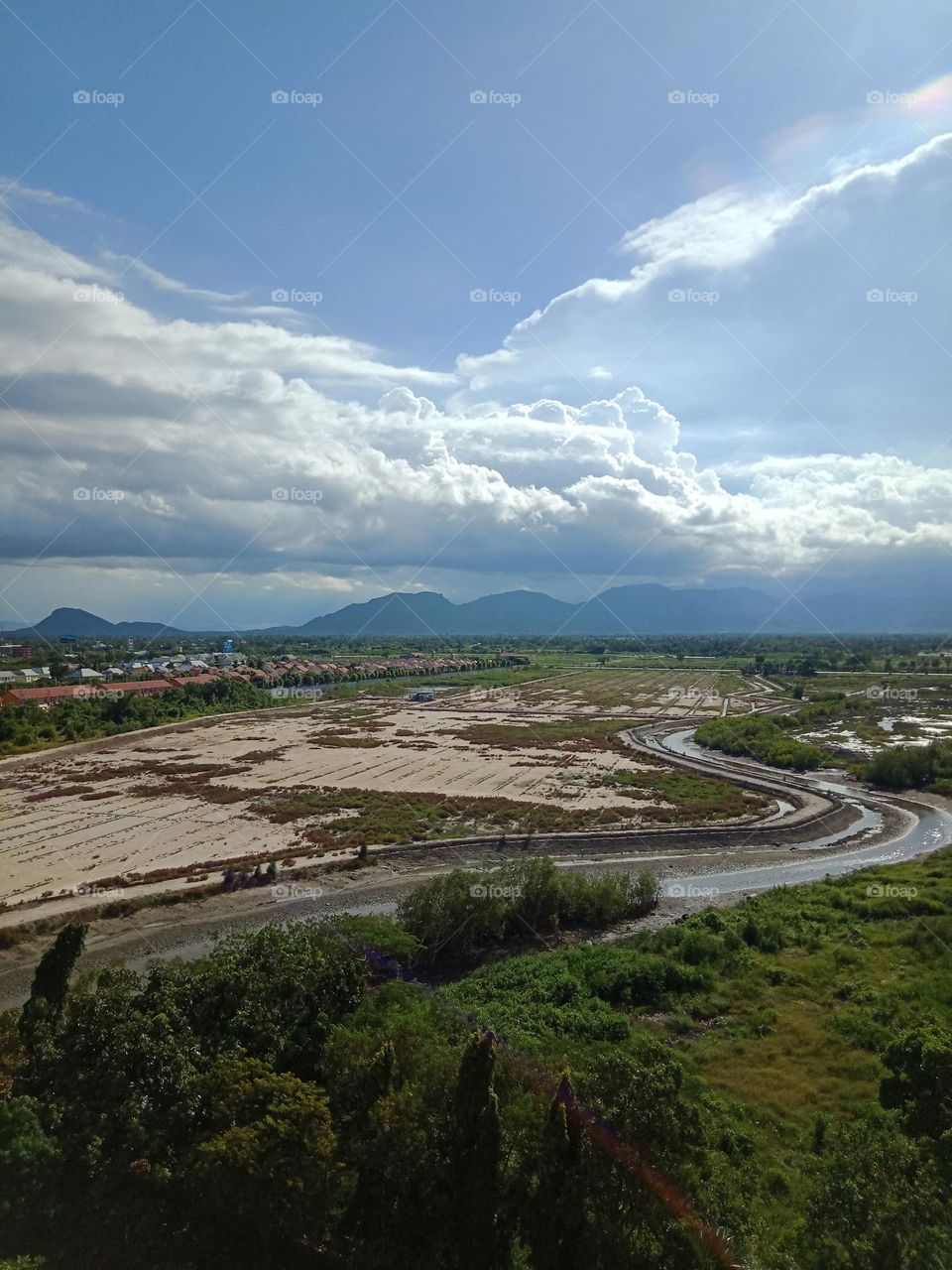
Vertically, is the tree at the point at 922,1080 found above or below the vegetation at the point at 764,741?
above

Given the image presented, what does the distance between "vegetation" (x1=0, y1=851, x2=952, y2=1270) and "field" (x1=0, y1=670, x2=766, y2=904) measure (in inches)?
720

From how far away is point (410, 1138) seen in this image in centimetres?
1004

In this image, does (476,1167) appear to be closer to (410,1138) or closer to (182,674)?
(410,1138)

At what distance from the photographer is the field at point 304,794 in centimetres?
3391

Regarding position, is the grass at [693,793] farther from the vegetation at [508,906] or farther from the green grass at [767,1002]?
the vegetation at [508,906]

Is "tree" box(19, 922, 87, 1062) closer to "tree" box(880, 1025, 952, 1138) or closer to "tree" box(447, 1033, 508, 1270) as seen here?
"tree" box(447, 1033, 508, 1270)

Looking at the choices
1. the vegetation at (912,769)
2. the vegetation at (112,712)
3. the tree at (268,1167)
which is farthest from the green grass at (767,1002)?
the vegetation at (112,712)

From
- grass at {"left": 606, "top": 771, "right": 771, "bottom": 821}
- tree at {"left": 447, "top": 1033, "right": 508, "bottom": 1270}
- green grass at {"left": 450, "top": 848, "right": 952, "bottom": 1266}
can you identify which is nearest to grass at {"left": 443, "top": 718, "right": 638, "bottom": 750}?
grass at {"left": 606, "top": 771, "right": 771, "bottom": 821}

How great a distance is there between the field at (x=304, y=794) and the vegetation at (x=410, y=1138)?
60.0 ft

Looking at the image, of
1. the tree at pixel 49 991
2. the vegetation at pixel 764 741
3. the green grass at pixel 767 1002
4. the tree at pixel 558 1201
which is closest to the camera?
the tree at pixel 558 1201

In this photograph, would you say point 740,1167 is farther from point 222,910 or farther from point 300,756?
point 300,756

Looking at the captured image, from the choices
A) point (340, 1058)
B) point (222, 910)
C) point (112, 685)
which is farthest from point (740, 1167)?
point (112, 685)

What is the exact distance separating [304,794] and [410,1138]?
1489 inches

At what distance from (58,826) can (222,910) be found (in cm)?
1644
